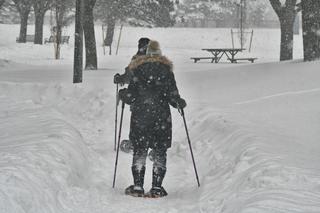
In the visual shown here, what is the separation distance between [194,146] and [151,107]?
2.71 m

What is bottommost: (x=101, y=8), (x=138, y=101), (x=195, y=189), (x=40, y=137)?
Result: (x=195, y=189)

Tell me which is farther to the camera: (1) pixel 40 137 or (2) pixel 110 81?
(2) pixel 110 81

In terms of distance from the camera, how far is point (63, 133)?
325 inches

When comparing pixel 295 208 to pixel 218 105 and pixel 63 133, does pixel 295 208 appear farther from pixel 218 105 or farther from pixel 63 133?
pixel 218 105

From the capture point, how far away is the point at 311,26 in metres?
13.5

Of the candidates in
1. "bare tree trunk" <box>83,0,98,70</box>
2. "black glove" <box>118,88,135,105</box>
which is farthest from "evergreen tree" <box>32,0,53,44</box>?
"black glove" <box>118,88,135,105</box>

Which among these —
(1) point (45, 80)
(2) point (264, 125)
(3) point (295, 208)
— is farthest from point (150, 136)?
(1) point (45, 80)

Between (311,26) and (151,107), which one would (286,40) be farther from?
(151,107)

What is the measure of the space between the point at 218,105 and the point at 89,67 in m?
8.56

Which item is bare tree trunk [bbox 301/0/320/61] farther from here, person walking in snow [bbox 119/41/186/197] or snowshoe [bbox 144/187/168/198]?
snowshoe [bbox 144/187/168/198]

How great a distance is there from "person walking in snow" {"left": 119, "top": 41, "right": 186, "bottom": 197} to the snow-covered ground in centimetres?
36

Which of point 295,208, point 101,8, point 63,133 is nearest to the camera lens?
point 295,208

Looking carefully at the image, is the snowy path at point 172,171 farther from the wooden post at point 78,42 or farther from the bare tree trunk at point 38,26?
the bare tree trunk at point 38,26

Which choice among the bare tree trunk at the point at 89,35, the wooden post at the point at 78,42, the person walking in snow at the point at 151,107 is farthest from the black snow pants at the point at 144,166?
the bare tree trunk at the point at 89,35
